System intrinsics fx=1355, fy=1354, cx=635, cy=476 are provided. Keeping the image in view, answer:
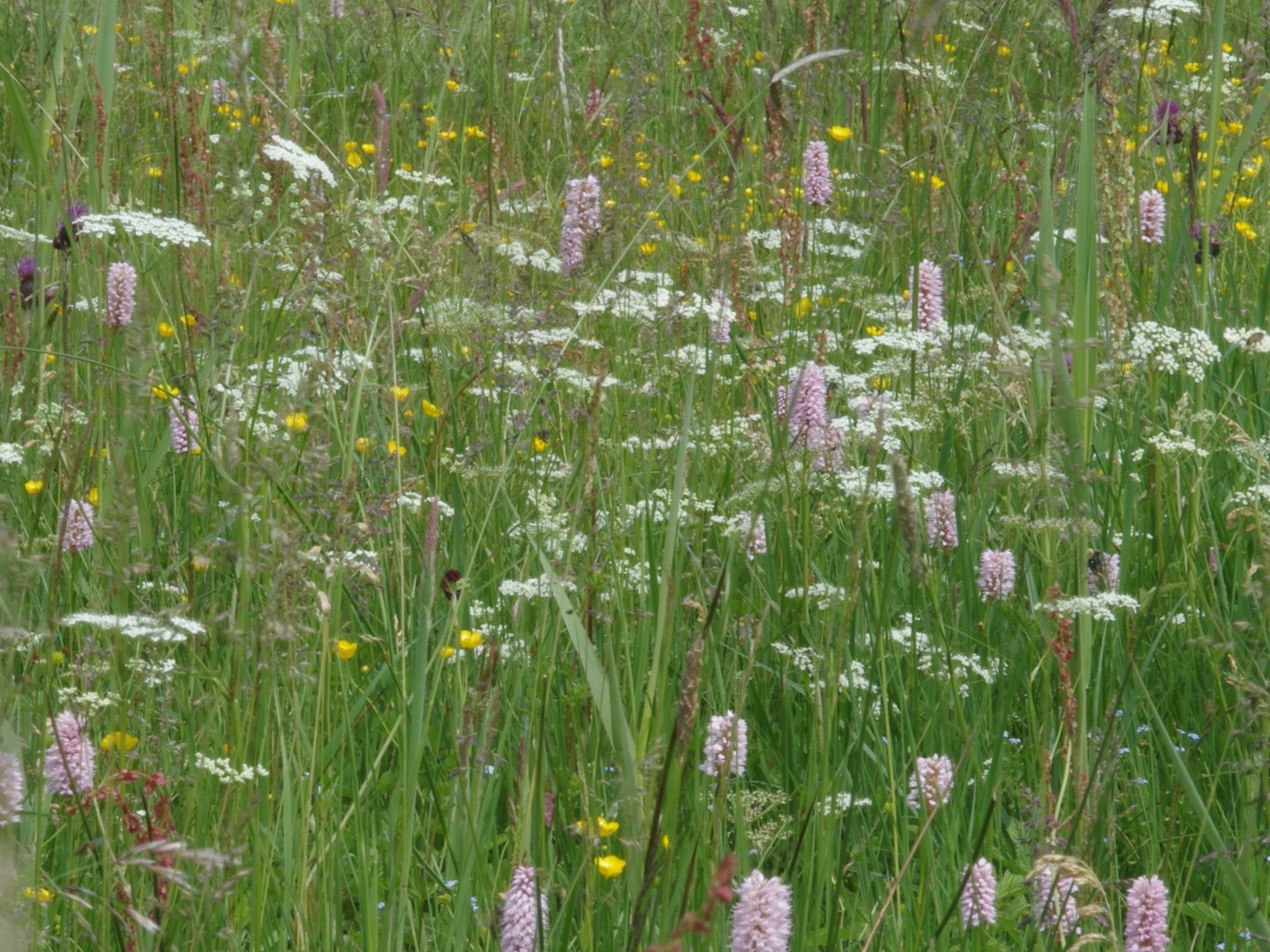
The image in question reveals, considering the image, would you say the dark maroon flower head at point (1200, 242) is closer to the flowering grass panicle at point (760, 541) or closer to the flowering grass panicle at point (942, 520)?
the flowering grass panicle at point (942, 520)

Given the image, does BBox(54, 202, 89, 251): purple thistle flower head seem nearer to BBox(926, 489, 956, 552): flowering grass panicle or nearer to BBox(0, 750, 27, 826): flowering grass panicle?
BBox(0, 750, 27, 826): flowering grass panicle

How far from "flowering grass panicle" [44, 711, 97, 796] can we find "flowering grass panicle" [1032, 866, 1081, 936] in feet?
3.02

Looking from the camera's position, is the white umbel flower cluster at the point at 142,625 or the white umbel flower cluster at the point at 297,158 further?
the white umbel flower cluster at the point at 297,158

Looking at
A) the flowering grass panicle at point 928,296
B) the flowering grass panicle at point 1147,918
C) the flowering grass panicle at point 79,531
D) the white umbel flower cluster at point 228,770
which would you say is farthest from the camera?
the flowering grass panicle at point 928,296

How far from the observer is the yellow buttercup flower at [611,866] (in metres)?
1.31

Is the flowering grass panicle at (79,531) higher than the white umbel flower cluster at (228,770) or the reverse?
higher

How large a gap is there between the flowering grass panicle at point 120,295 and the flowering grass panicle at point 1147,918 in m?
1.67

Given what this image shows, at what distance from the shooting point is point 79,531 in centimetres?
189

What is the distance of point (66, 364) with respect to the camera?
2.02m

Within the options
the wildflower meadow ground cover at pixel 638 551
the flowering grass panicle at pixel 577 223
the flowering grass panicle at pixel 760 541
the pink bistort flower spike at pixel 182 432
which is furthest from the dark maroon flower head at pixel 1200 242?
the pink bistort flower spike at pixel 182 432

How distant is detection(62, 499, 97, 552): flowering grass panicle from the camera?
1.76 m

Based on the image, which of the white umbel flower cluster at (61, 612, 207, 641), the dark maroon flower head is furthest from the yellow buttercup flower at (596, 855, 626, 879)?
the dark maroon flower head

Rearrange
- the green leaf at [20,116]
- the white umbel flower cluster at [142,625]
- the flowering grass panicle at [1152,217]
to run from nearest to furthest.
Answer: the white umbel flower cluster at [142,625], the green leaf at [20,116], the flowering grass panicle at [1152,217]

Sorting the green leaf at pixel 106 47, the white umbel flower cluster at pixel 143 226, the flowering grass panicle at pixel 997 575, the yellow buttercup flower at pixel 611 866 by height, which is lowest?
the yellow buttercup flower at pixel 611 866
